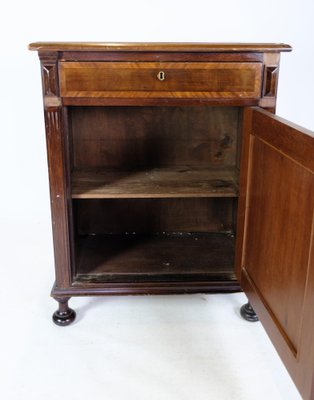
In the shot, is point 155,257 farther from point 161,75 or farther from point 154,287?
point 161,75

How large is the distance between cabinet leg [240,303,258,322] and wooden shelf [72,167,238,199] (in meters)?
0.46

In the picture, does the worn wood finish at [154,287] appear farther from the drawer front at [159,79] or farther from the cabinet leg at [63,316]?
the drawer front at [159,79]

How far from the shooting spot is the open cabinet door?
1.28m

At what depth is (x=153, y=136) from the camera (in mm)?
2334

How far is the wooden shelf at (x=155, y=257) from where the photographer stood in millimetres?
2049

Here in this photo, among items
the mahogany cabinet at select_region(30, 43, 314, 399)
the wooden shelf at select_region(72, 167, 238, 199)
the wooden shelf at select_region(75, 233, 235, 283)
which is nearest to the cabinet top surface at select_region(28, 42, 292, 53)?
the mahogany cabinet at select_region(30, 43, 314, 399)

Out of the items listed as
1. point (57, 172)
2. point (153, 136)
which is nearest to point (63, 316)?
point (57, 172)

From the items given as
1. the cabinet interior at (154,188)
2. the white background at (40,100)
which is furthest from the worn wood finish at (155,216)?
the white background at (40,100)

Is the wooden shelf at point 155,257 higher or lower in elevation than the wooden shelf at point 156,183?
lower

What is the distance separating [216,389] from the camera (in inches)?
66.4

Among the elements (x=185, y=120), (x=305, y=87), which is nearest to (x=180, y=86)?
(x=185, y=120)

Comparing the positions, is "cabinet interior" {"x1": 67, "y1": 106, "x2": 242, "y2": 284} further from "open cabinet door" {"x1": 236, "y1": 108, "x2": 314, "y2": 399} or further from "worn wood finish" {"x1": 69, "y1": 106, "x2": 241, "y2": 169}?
"open cabinet door" {"x1": 236, "y1": 108, "x2": 314, "y2": 399}

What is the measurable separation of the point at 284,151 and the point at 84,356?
0.98 metres

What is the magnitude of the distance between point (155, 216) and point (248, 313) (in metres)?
0.65
